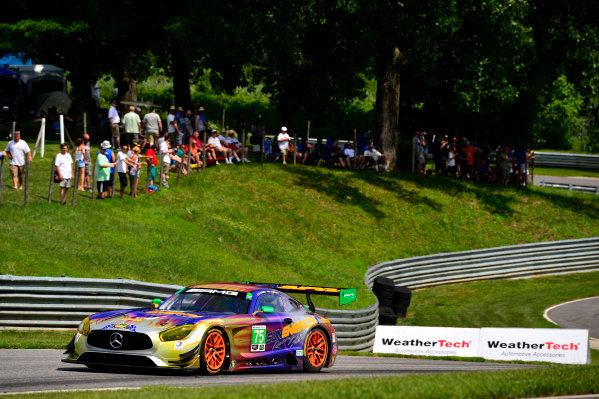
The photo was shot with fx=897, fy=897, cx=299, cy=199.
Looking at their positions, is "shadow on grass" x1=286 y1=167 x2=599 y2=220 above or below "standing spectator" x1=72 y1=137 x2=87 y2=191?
below

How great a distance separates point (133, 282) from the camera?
18.7 meters

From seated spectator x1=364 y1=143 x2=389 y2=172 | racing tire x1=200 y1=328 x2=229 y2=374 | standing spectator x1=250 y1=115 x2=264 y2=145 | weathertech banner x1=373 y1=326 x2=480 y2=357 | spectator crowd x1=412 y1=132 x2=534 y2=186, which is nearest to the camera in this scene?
racing tire x1=200 y1=328 x2=229 y2=374

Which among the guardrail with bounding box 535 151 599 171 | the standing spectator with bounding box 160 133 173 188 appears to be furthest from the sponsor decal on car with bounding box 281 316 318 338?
the guardrail with bounding box 535 151 599 171

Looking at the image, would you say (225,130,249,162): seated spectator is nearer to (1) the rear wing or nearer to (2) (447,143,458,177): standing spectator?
(2) (447,143,458,177): standing spectator

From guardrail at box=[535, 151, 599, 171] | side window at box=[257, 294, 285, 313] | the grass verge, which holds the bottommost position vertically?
the grass verge

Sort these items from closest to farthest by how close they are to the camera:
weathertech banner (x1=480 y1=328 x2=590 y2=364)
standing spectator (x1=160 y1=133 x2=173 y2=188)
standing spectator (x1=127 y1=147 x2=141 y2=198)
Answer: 1. weathertech banner (x1=480 y1=328 x2=590 y2=364)
2. standing spectator (x1=127 y1=147 x2=141 y2=198)
3. standing spectator (x1=160 y1=133 x2=173 y2=188)

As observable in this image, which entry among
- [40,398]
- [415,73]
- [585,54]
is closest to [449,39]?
[415,73]

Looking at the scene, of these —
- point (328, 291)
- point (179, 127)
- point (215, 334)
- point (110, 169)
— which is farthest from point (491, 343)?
point (179, 127)

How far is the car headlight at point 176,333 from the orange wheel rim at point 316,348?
2.67 metres

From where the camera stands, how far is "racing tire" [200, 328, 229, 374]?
1155 cm

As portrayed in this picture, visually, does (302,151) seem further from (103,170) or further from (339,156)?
(103,170)

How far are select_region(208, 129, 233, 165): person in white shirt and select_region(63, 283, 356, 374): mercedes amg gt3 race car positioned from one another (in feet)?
70.2

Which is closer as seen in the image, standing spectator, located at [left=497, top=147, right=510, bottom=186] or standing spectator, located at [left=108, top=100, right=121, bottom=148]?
standing spectator, located at [left=108, top=100, right=121, bottom=148]

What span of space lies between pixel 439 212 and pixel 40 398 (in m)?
29.5
